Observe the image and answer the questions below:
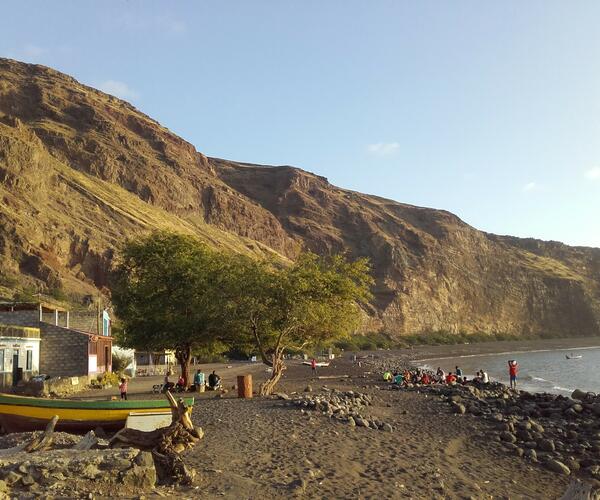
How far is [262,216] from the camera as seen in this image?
14150 cm

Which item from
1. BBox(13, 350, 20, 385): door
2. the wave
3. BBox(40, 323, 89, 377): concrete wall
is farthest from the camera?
the wave

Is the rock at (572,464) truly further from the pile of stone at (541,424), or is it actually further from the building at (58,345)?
the building at (58,345)

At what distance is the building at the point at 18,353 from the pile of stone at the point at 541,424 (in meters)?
20.1

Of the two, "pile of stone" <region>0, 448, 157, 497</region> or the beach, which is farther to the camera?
the beach

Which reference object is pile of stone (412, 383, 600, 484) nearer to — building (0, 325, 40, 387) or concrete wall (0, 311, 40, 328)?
building (0, 325, 40, 387)

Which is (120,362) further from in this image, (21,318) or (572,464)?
(572,464)

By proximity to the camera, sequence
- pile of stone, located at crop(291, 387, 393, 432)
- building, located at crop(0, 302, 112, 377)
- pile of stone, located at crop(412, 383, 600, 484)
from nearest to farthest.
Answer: pile of stone, located at crop(412, 383, 600, 484) < pile of stone, located at crop(291, 387, 393, 432) < building, located at crop(0, 302, 112, 377)

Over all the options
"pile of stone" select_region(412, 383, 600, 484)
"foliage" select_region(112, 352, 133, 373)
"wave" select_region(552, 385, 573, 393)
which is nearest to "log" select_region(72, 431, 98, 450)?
"pile of stone" select_region(412, 383, 600, 484)

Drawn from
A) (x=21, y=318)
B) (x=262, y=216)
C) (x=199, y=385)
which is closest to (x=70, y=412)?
(x=199, y=385)

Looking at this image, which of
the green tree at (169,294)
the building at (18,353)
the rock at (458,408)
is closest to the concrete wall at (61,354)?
the building at (18,353)

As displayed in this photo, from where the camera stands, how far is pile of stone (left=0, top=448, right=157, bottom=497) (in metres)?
9.15

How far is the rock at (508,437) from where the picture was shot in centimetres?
1677

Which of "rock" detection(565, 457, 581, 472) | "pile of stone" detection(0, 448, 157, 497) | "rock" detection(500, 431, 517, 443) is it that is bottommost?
"rock" detection(565, 457, 581, 472)

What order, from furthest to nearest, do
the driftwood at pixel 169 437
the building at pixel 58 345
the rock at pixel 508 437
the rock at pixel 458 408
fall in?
the building at pixel 58 345 → the rock at pixel 458 408 → the rock at pixel 508 437 → the driftwood at pixel 169 437
